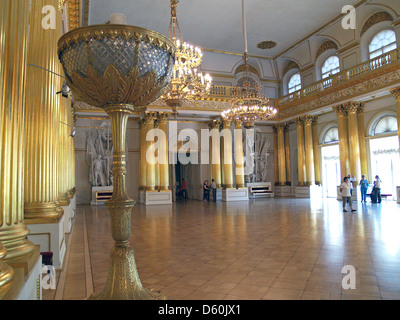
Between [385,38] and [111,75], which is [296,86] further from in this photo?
[111,75]

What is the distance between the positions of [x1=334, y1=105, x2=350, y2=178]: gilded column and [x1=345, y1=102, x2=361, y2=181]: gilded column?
0.98ft

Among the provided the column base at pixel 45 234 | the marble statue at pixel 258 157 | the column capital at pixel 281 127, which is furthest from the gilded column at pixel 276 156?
the column base at pixel 45 234

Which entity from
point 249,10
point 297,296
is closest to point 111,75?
point 297,296

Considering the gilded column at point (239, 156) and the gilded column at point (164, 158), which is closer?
the gilded column at point (164, 158)

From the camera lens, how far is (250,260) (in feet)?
13.7

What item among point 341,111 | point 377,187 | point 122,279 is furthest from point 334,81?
point 122,279

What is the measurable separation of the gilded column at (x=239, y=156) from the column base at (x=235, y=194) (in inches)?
11.1

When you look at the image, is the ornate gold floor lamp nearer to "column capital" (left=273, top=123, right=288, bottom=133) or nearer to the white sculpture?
the white sculpture

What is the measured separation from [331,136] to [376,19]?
5.59 metres

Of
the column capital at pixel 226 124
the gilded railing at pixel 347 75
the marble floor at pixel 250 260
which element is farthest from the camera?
the column capital at pixel 226 124

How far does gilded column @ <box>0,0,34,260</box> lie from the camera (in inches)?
61.2

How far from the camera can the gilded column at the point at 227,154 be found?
1553 cm

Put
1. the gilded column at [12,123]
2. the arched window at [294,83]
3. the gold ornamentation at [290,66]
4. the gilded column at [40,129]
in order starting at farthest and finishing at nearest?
the arched window at [294,83] → the gold ornamentation at [290,66] → the gilded column at [40,129] → the gilded column at [12,123]

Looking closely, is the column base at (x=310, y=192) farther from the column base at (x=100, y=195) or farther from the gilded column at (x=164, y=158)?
the column base at (x=100, y=195)
